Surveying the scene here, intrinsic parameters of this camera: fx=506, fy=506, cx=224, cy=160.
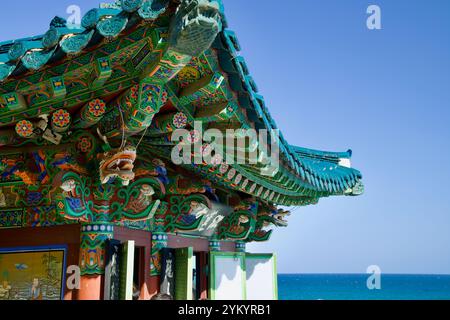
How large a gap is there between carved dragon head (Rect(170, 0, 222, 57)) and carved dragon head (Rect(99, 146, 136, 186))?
1293mm

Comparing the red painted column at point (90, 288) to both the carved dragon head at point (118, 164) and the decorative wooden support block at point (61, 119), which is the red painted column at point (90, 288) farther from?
the decorative wooden support block at point (61, 119)

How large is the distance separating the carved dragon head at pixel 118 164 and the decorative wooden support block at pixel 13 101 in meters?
0.84

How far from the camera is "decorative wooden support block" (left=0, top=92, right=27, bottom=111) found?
3979 mm

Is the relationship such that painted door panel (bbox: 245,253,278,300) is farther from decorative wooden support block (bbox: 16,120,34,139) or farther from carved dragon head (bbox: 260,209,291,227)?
decorative wooden support block (bbox: 16,120,34,139)

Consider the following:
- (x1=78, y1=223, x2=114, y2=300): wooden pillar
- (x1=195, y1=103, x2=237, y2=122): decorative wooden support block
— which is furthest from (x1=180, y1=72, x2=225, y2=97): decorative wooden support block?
(x1=78, y1=223, x2=114, y2=300): wooden pillar

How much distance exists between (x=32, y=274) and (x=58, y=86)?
2249 millimetres

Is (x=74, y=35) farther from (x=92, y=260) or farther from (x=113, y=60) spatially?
(x=92, y=260)

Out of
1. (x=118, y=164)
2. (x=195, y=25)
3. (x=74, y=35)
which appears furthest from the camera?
(x=118, y=164)

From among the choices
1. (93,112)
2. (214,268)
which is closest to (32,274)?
(93,112)

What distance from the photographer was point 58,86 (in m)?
3.89

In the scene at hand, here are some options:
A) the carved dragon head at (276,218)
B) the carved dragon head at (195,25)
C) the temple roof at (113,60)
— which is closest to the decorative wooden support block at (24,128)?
the temple roof at (113,60)

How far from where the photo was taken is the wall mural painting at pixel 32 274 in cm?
504

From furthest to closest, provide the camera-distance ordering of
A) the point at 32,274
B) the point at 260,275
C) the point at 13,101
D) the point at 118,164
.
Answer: the point at 260,275, the point at 32,274, the point at 118,164, the point at 13,101
